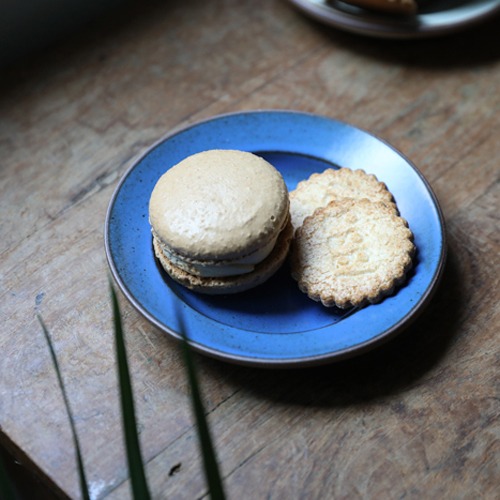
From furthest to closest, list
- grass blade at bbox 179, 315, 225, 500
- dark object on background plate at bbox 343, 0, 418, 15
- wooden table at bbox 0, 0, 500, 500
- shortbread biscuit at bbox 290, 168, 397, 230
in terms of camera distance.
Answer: dark object on background plate at bbox 343, 0, 418, 15
shortbread biscuit at bbox 290, 168, 397, 230
wooden table at bbox 0, 0, 500, 500
grass blade at bbox 179, 315, 225, 500

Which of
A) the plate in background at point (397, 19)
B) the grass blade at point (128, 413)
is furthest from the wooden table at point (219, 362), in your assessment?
the grass blade at point (128, 413)

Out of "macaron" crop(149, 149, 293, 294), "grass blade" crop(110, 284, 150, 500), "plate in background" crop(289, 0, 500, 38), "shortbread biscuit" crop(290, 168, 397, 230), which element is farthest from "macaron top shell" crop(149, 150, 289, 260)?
"plate in background" crop(289, 0, 500, 38)

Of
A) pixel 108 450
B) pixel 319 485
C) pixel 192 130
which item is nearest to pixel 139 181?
pixel 192 130

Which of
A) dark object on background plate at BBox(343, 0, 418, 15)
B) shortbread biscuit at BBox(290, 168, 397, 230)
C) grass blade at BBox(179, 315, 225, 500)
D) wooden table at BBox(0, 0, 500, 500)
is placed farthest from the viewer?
dark object on background plate at BBox(343, 0, 418, 15)

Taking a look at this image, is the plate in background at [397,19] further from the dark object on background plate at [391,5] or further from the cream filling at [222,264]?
the cream filling at [222,264]

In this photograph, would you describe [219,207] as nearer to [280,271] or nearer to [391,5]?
[280,271]

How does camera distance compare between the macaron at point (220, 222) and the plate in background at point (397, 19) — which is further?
the plate in background at point (397, 19)

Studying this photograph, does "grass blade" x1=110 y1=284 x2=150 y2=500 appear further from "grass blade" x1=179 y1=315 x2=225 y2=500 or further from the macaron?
the macaron
